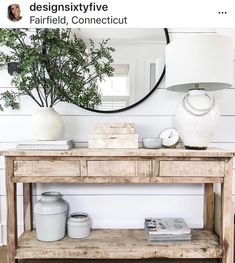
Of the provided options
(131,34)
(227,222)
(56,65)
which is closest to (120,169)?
(227,222)

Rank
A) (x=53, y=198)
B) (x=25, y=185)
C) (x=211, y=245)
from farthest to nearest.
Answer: (x=25, y=185) → (x=53, y=198) → (x=211, y=245)

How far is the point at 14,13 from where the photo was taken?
60.9 inches

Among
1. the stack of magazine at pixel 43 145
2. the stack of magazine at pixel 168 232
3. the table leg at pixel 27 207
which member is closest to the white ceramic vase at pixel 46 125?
the stack of magazine at pixel 43 145

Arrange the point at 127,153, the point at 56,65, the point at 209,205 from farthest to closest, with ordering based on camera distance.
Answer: the point at 209,205, the point at 56,65, the point at 127,153

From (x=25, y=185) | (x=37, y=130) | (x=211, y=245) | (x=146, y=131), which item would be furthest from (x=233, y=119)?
(x=25, y=185)

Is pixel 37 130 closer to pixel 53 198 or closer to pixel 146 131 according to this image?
pixel 53 198

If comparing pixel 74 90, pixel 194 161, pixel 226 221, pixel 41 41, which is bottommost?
pixel 226 221

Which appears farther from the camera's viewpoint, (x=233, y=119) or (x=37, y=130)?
(x=233, y=119)

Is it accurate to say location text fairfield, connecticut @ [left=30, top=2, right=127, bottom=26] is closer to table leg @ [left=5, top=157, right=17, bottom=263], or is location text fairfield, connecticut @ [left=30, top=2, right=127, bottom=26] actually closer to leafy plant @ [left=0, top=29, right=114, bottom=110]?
leafy plant @ [left=0, top=29, right=114, bottom=110]

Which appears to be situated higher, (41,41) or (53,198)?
(41,41)

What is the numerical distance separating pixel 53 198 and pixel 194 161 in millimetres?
845

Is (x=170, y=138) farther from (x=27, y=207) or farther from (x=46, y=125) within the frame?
(x=27, y=207)

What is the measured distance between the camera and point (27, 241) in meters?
1.52

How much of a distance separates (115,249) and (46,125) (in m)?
0.78
